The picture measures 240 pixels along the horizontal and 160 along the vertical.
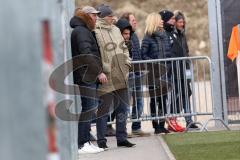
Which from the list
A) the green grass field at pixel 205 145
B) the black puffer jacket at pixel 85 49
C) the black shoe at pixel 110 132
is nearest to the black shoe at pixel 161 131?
the green grass field at pixel 205 145

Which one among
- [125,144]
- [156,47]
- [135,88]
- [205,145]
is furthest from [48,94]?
[156,47]

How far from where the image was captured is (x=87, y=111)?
10.6 m

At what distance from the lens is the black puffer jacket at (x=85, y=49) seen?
10.4 metres

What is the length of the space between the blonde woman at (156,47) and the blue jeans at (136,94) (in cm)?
20

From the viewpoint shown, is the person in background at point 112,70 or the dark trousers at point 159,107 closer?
the person in background at point 112,70

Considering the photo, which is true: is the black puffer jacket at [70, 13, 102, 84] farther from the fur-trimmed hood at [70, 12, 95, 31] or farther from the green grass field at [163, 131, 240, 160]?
the green grass field at [163, 131, 240, 160]

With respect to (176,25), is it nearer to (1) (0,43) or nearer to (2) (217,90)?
(2) (217,90)

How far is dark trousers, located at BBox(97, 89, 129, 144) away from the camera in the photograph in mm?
10906

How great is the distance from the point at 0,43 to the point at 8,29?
0.20 ft

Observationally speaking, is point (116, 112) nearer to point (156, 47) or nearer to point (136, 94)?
point (136, 94)

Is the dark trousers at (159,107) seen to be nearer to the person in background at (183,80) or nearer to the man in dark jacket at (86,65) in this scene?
the person in background at (183,80)

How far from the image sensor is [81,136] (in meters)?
10.7

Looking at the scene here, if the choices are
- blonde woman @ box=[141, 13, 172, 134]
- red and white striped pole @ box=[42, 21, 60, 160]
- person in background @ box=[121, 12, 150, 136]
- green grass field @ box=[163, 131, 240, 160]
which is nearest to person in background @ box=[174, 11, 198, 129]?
blonde woman @ box=[141, 13, 172, 134]

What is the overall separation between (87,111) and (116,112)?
59 cm
